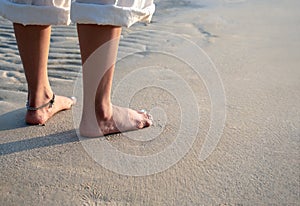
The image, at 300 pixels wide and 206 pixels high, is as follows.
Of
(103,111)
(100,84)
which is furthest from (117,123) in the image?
(100,84)

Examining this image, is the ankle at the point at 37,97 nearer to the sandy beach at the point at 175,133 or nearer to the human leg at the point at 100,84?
the sandy beach at the point at 175,133

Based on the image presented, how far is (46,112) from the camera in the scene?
6.98 ft

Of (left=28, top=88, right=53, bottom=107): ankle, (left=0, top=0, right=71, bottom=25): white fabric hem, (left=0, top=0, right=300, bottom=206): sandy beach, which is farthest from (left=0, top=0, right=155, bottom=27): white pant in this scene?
(left=0, top=0, right=300, bottom=206): sandy beach

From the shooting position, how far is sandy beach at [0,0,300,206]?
5.38ft

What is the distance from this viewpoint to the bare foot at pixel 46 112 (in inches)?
82.0

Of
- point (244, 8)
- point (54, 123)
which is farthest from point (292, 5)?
point (54, 123)

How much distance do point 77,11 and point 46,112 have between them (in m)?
0.57

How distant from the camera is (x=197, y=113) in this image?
7.30ft

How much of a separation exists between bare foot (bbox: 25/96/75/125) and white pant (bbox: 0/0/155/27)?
1.36ft

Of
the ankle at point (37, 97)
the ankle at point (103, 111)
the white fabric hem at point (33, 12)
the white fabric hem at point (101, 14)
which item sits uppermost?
the white fabric hem at point (101, 14)

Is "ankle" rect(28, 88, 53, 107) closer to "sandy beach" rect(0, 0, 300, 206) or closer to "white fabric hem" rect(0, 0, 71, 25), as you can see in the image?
"sandy beach" rect(0, 0, 300, 206)

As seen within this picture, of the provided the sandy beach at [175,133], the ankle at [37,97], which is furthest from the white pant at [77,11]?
the sandy beach at [175,133]

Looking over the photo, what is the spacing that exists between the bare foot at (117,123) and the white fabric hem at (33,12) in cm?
42

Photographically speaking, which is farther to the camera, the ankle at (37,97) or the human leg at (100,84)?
the ankle at (37,97)
